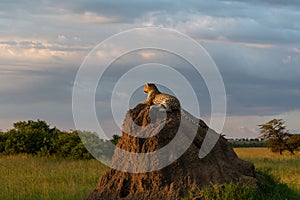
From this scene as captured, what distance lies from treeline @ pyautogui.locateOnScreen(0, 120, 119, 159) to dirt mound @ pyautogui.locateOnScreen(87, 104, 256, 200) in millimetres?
11210

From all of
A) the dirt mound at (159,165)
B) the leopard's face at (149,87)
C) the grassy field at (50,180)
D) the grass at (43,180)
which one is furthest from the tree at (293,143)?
the leopard's face at (149,87)

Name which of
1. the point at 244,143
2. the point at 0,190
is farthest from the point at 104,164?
the point at 244,143

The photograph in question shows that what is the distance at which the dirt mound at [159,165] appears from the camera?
28.7 feet

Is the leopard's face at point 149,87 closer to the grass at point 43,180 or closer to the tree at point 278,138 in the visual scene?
the grass at point 43,180

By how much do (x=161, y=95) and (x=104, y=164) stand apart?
964 centimetres

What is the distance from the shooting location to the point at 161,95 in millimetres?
9414

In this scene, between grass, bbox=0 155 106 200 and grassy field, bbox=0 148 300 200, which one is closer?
grassy field, bbox=0 148 300 200

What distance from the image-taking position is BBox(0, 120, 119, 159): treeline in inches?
843

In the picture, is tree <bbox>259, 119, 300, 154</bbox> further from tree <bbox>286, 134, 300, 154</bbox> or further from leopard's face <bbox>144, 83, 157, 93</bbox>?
leopard's face <bbox>144, 83, 157, 93</bbox>

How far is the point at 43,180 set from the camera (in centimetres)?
1434

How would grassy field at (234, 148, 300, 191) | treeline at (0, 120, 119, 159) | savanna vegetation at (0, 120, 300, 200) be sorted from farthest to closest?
treeline at (0, 120, 119, 159)
grassy field at (234, 148, 300, 191)
savanna vegetation at (0, 120, 300, 200)

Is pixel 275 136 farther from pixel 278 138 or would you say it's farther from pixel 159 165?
pixel 159 165

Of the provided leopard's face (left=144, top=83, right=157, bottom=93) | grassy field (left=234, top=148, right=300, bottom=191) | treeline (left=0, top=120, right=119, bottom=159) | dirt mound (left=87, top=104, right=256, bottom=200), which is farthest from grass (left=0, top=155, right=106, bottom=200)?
grassy field (left=234, top=148, right=300, bottom=191)

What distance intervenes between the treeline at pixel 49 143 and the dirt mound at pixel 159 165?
441 inches
